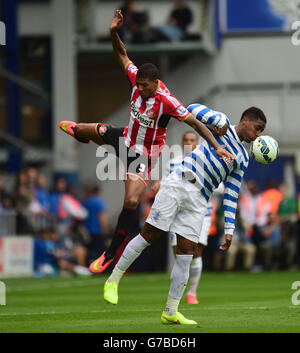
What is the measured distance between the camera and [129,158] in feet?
37.4

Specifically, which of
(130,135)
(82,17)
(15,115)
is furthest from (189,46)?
(130,135)

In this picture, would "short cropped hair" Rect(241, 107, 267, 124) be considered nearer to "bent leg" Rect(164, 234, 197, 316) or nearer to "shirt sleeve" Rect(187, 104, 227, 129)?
"shirt sleeve" Rect(187, 104, 227, 129)

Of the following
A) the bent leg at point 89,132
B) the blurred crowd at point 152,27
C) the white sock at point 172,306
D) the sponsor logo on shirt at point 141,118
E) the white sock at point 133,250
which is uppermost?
the blurred crowd at point 152,27

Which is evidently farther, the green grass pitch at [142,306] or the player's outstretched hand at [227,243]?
the player's outstretched hand at [227,243]

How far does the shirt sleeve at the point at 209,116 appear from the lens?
31.7ft

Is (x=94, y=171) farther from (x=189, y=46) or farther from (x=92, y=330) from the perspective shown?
(x=92, y=330)

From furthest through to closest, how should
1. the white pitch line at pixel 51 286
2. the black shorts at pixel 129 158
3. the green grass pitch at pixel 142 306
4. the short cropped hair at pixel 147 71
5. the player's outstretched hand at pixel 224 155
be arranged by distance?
the white pitch line at pixel 51 286, the black shorts at pixel 129 158, the short cropped hair at pixel 147 71, the player's outstretched hand at pixel 224 155, the green grass pitch at pixel 142 306

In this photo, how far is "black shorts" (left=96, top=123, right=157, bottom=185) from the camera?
1131 cm

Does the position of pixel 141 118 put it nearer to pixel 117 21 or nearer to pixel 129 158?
pixel 129 158

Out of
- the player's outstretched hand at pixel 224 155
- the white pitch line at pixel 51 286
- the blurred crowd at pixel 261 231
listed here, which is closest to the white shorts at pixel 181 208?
the player's outstretched hand at pixel 224 155

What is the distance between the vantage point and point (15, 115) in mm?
27500

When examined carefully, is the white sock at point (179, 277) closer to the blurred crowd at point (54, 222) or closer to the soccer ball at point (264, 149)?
the soccer ball at point (264, 149)

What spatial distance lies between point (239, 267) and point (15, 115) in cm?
854

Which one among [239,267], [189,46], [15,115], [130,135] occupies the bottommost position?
[239,267]
